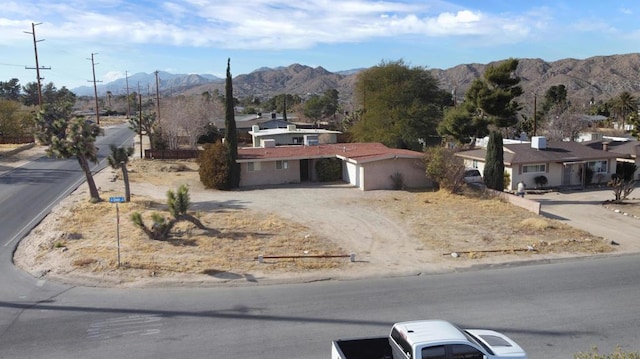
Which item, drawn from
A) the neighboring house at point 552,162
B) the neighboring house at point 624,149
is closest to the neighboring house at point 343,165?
the neighboring house at point 552,162

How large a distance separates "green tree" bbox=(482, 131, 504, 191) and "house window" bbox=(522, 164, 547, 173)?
152 inches

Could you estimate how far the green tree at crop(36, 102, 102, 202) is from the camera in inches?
1158

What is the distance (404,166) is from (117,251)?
2213cm

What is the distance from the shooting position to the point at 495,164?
3541 centimetres

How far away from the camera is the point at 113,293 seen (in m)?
16.9

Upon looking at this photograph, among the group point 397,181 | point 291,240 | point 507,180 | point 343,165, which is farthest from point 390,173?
point 291,240

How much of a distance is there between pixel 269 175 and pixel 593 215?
22.0 meters

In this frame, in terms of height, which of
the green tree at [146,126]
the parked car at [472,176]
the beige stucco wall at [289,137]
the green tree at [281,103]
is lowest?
the parked car at [472,176]

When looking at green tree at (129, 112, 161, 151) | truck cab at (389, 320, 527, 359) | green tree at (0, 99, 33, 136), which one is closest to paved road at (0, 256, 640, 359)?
truck cab at (389, 320, 527, 359)

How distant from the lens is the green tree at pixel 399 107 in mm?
51250

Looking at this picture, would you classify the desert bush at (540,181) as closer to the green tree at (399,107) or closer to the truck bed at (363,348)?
the green tree at (399,107)

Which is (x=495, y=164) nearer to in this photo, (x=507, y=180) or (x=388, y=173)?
(x=507, y=180)

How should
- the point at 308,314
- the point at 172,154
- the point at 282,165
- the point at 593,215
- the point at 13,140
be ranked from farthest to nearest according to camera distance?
the point at 13,140 < the point at 172,154 < the point at 282,165 < the point at 593,215 < the point at 308,314

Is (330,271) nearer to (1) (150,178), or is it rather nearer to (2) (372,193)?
(2) (372,193)
